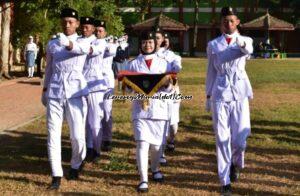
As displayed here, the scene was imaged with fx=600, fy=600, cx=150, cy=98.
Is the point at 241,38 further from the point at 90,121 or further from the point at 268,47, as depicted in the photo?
the point at 268,47

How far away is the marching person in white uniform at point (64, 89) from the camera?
6828mm

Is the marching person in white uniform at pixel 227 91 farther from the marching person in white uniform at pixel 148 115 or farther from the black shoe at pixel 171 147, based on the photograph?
the black shoe at pixel 171 147

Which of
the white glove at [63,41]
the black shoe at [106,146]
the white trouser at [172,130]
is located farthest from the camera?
the black shoe at [106,146]

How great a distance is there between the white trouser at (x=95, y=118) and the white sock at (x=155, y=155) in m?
1.44

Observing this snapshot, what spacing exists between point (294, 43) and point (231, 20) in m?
50.9

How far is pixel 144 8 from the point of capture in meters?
53.1

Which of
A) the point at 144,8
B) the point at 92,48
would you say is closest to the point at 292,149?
the point at 92,48

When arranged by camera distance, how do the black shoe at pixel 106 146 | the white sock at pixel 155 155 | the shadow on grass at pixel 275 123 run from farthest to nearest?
the shadow on grass at pixel 275 123 < the black shoe at pixel 106 146 < the white sock at pixel 155 155

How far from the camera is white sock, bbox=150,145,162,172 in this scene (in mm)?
7000

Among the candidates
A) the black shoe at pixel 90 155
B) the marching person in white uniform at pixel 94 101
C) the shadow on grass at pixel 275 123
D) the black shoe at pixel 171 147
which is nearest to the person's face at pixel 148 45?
the marching person in white uniform at pixel 94 101

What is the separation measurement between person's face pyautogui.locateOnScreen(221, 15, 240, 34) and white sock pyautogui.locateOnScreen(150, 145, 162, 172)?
1.56 metres

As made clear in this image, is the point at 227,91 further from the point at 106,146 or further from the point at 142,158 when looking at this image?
the point at 106,146

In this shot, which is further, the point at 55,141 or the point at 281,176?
the point at 281,176

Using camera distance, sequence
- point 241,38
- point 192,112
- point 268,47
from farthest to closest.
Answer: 1. point 268,47
2. point 192,112
3. point 241,38
